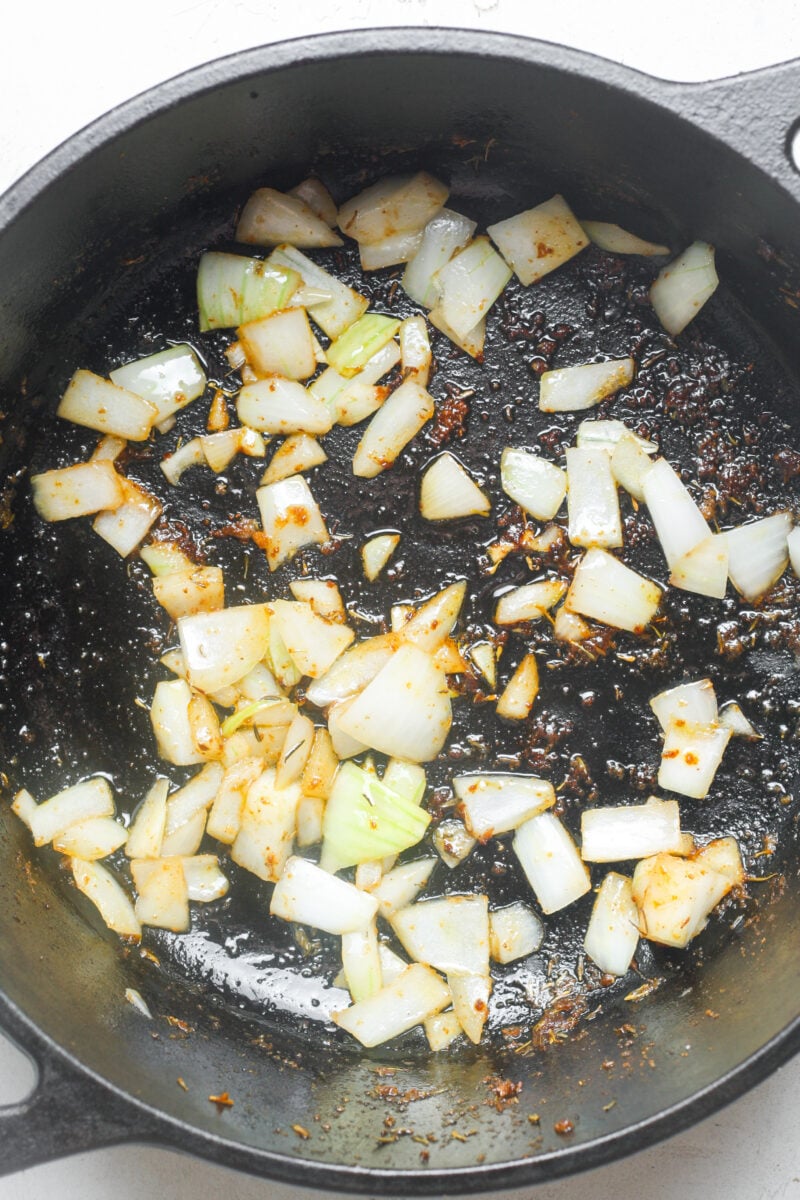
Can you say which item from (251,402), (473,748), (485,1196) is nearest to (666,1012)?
(485,1196)

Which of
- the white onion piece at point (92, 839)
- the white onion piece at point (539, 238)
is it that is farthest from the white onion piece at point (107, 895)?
the white onion piece at point (539, 238)

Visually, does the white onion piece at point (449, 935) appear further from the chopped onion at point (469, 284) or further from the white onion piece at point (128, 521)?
the chopped onion at point (469, 284)

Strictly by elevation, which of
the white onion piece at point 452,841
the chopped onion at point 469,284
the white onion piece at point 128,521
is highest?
the chopped onion at point 469,284

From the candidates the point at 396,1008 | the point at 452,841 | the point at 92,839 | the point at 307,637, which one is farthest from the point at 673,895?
the point at 92,839

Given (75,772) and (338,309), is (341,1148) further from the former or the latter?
(338,309)

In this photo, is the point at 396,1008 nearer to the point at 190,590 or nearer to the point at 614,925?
the point at 614,925

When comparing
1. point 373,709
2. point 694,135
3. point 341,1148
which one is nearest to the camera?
point 694,135

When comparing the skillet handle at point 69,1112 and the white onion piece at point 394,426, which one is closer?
the skillet handle at point 69,1112
